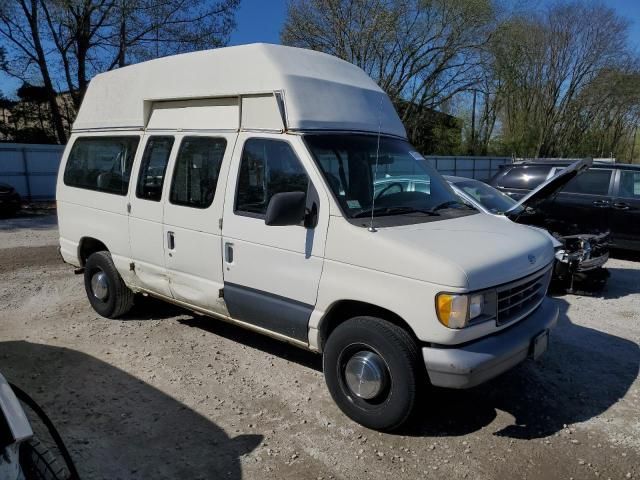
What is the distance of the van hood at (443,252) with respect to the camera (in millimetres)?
3211

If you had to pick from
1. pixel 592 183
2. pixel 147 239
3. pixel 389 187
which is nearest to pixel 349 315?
pixel 389 187

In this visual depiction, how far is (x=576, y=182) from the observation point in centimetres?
988

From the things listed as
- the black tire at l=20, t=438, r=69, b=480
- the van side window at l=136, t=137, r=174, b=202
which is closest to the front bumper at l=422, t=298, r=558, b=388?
the black tire at l=20, t=438, r=69, b=480

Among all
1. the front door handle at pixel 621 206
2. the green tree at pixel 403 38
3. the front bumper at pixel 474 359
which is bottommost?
the front bumper at pixel 474 359

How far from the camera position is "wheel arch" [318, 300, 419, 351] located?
354 centimetres

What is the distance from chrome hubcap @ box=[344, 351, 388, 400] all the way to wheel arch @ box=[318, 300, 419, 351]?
27 centimetres

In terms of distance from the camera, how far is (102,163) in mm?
5664

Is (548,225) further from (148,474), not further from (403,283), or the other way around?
(148,474)

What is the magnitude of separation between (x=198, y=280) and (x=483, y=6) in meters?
28.3

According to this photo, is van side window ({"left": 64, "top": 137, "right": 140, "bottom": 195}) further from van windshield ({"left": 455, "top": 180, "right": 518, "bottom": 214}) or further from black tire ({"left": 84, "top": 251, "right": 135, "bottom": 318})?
van windshield ({"left": 455, "top": 180, "right": 518, "bottom": 214})

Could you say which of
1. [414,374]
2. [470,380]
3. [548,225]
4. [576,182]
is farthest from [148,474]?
[576,182]

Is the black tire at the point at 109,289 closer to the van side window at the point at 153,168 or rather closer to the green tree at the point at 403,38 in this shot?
the van side window at the point at 153,168

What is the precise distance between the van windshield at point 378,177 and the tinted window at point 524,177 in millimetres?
6148

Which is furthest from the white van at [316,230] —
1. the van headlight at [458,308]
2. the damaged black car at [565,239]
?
the damaged black car at [565,239]
